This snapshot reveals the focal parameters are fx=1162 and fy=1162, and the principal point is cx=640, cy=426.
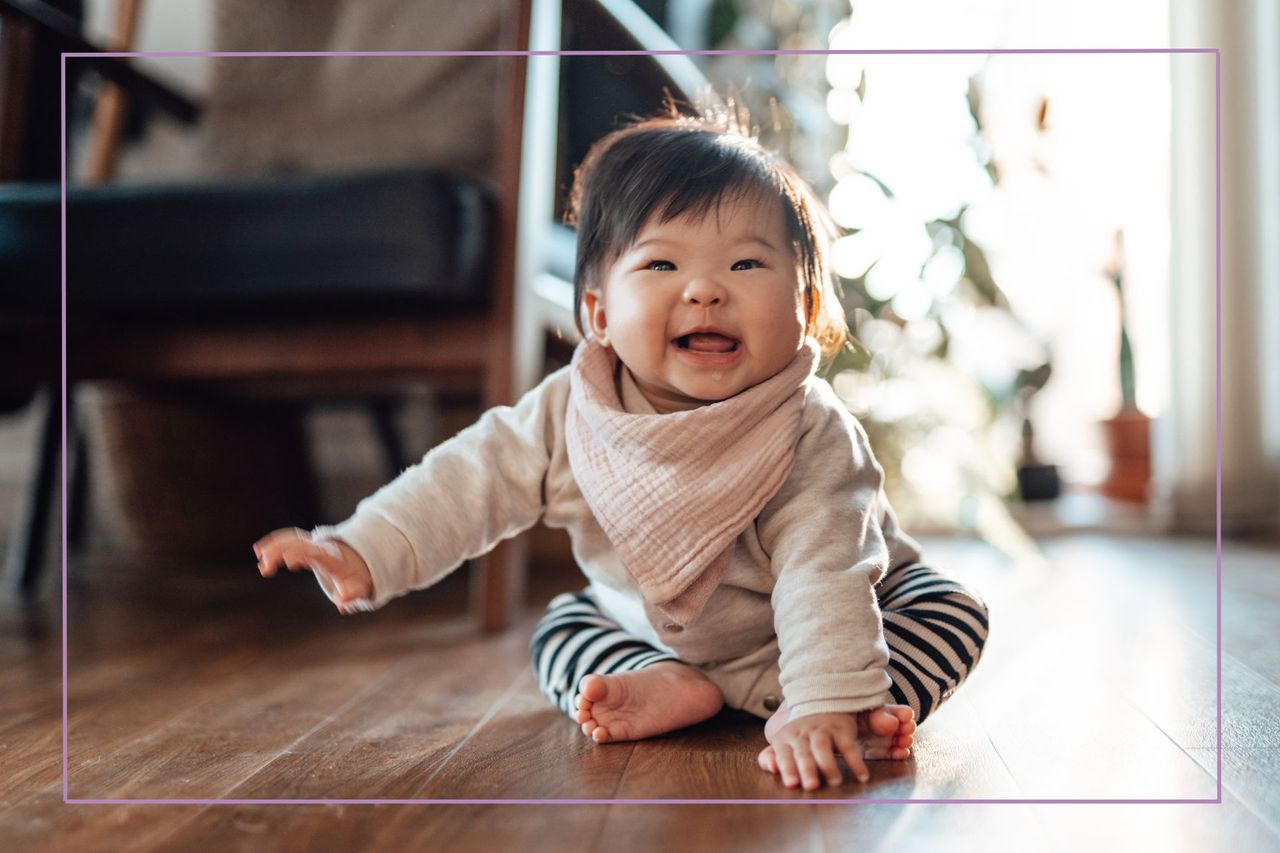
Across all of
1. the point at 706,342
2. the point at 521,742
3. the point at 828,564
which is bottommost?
the point at 521,742

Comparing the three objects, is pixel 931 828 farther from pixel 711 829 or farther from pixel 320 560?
pixel 320 560

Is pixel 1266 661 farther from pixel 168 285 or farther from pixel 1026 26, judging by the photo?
pixel 168 285

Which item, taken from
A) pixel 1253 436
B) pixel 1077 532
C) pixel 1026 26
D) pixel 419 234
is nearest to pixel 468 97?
pixel 419 234

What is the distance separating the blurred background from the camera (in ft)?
2.30

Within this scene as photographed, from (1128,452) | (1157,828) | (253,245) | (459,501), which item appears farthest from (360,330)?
(1128,452)

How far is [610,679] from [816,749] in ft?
0.44

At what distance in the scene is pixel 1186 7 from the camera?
4.83 ft

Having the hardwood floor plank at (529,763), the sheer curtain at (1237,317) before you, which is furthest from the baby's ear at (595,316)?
the sheer curtain at (1237,317)

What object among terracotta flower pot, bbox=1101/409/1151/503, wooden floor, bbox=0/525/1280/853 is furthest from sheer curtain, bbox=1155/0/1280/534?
wooden floor, bbox=0/525/1280/853

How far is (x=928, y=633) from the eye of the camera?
2.21ft

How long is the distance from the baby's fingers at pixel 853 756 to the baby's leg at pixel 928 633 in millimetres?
92

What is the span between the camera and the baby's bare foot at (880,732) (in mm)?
572

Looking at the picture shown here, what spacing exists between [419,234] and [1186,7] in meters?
1.08

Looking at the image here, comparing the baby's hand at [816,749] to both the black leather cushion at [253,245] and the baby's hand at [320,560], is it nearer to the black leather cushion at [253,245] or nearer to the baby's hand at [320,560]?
the baby's hand at [320,560]
